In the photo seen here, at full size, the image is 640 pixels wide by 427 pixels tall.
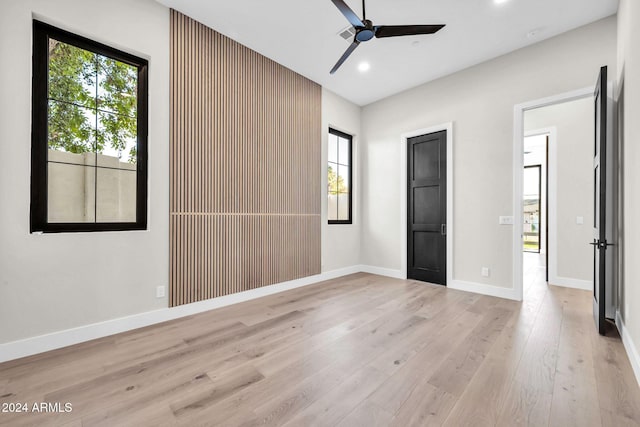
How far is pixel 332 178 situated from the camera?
5.13 meters

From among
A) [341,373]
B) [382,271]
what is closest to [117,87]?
[341,373]

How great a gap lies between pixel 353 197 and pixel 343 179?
0.41 meters

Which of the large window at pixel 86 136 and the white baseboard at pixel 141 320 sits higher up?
the large window at pixel 86 136

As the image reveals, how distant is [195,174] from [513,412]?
132 inches

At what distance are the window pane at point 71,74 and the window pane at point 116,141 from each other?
0.19 m

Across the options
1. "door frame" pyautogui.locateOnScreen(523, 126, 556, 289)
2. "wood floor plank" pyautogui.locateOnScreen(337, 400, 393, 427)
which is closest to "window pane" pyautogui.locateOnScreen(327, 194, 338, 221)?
"door frame" pyautogui.locateOnScreen(523, 126, 556, 289)

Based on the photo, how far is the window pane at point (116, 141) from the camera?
8.66ft

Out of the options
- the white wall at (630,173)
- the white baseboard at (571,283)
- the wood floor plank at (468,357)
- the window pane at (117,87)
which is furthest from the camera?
the white baseboard at (571,283)

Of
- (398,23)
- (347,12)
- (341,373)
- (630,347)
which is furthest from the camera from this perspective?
(398,23)

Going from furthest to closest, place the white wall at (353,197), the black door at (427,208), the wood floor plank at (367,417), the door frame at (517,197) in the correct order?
the white wall at (353,197), the black door at (427,208), the door frame at (517,197), the wood floor plank at (367,417)

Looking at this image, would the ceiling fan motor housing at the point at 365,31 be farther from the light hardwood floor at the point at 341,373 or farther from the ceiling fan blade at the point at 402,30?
the light hardwood floor at the point at 341,373

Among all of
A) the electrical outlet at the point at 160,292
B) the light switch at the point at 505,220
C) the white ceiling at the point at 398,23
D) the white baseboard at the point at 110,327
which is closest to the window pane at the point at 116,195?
the electrical outlet at the point at 160,292

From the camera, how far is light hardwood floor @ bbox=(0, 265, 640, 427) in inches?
60.9

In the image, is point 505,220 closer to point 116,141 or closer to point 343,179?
point 343,179
